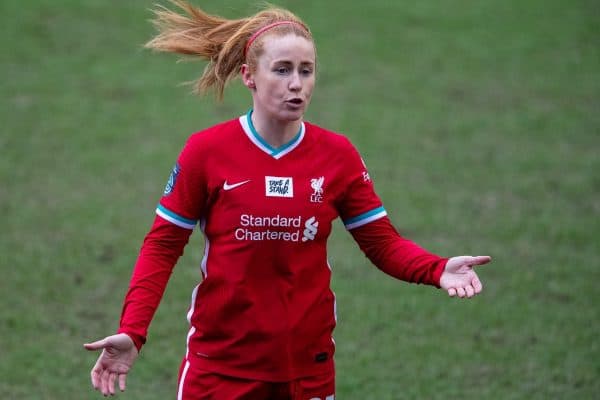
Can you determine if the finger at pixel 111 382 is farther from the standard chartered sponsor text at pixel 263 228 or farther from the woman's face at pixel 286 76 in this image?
the woman's face at pixel 286 76

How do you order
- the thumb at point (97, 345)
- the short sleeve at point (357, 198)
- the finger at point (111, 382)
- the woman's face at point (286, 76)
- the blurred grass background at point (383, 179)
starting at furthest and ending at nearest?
the blurred grass background at point (383, 179) < the short sleeve at point (357, 198) < the woman's face at point (286, 76) < the finger at point (111, 382) < the thumb at point (97, 345)

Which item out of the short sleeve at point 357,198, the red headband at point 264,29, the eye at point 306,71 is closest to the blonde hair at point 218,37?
the red headband at point 264,29

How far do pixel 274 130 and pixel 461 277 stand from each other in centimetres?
89

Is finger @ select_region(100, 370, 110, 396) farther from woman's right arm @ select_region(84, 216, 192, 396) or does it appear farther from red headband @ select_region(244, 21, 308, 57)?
red headband @ select_region(244, 21, 308, 57)

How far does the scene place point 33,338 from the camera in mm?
7016

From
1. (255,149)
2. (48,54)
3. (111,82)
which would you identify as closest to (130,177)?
(111,82)

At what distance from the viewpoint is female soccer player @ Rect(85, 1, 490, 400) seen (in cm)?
400

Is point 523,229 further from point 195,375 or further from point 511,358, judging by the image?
point 195,375

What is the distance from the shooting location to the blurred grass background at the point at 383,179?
6785mm

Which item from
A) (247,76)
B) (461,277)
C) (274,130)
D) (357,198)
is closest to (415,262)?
(461,277)

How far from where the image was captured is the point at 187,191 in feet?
13.3

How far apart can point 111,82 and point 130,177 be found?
3.02 meters

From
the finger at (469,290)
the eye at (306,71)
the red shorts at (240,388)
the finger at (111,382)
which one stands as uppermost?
the eye at (306,71)

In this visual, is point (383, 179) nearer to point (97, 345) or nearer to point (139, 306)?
point (139, 306)
